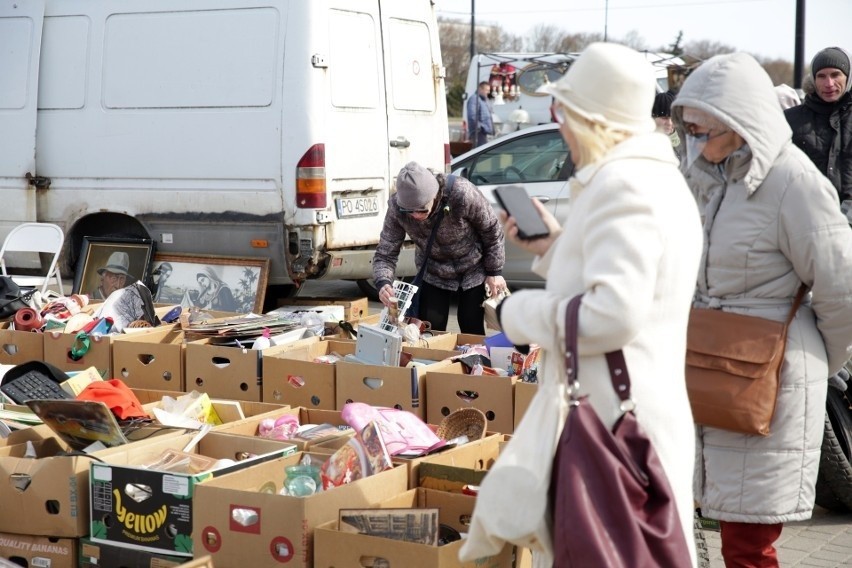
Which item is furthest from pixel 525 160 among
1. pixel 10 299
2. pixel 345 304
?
pixel 10 299

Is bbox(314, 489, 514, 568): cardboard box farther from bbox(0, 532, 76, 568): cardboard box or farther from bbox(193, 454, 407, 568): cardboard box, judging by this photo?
bbox(0, 532, 76, 568): cardboard box

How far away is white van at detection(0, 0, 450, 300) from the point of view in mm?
7926

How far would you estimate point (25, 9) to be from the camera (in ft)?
29.0

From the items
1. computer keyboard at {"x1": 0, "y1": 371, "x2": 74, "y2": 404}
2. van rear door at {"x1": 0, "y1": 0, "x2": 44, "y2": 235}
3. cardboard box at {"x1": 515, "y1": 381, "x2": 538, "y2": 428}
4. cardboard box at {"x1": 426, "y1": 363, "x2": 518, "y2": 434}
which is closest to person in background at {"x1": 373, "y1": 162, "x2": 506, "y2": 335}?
→ cardboard box at {"x1": 426, "y1": 363, "x2": 518, "y2": 434}

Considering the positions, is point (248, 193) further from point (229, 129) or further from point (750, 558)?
point (750, 558)

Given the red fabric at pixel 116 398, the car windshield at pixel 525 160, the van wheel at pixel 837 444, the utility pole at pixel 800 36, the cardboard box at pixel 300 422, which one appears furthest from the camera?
the utility pole at pixel 800 36

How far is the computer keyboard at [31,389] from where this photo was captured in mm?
4824

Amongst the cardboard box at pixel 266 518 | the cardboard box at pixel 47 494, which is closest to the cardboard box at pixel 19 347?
A: the cardboard box at pixel 47 494

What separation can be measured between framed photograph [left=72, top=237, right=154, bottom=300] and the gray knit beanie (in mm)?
4960

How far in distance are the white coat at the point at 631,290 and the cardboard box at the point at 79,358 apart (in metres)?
3.70

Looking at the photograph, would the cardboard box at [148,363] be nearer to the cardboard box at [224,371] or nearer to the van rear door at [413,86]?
the cardboard box at [224,371]

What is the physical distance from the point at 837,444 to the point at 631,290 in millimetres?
2603

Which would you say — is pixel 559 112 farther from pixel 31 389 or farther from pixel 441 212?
pixel 441 212

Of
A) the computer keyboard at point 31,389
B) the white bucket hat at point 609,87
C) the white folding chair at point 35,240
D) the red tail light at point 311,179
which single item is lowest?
the computer keyboard at point 31,389
